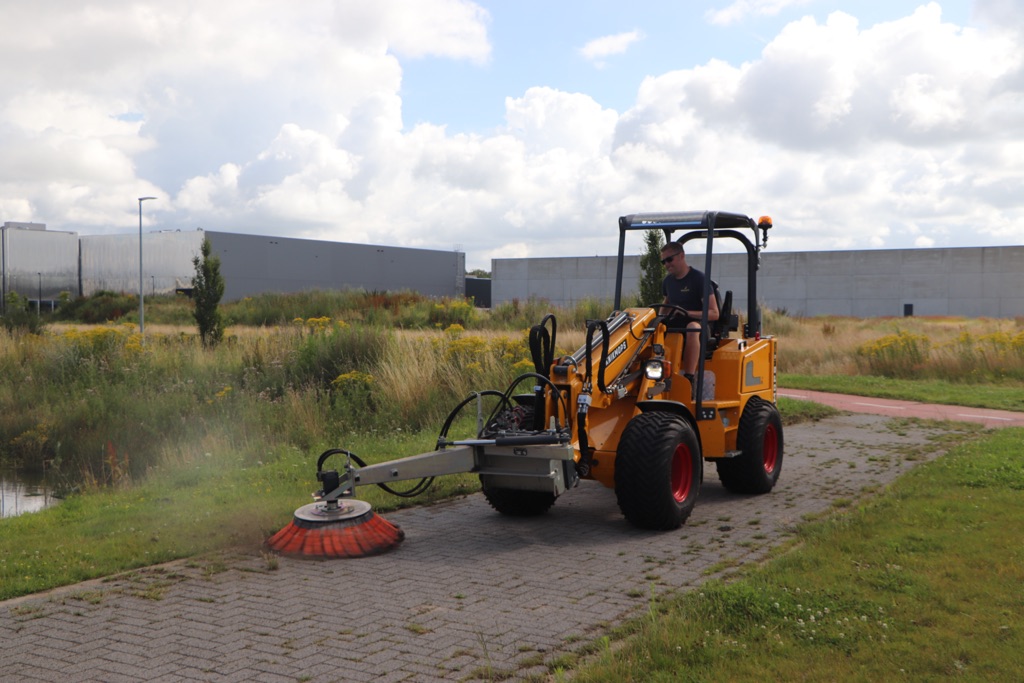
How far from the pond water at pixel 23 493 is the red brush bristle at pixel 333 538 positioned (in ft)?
14.7

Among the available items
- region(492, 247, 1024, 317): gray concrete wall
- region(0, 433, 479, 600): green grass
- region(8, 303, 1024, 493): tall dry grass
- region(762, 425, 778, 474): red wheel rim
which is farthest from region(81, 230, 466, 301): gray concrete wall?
region(762, 425, 778, 474): red wheel rim

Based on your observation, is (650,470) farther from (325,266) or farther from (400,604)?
(325,266)

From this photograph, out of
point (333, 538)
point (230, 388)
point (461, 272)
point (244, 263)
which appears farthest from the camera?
point (461, 272)

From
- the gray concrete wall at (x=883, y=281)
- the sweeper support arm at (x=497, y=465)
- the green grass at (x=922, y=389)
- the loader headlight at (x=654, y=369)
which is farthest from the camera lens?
the gray concrete wall at (x=883, y=281)

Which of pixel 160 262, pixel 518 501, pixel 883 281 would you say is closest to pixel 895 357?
pixel 518 501

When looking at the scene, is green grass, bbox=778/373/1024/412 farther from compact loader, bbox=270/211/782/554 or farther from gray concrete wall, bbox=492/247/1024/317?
gray concrete wall, bbox=492/247/1024/317

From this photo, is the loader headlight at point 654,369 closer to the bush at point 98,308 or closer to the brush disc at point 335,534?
the brush disc at point 335,534

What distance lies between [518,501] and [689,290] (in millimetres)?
2527

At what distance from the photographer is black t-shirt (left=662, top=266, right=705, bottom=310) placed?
352 inches

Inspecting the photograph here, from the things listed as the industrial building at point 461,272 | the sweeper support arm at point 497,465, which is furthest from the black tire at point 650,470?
the industrial building at point 461,272

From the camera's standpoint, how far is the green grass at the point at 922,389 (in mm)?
17547

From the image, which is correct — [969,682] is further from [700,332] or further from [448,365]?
[448,365]

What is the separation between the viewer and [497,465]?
7.48m

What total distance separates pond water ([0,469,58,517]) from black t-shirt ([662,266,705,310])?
6.99 metres
